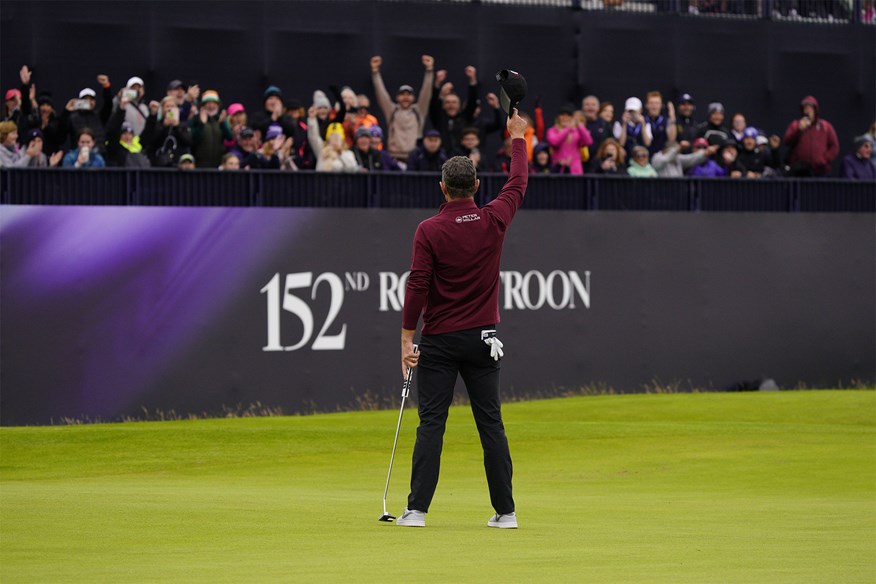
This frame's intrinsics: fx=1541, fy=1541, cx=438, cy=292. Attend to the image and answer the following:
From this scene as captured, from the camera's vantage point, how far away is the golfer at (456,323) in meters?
8.86

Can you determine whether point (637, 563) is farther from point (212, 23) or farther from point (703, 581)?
point (212, 23)

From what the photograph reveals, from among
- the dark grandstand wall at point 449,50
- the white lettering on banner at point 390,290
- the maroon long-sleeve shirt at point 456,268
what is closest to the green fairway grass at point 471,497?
the maroon long-sleeve shirt at point 456,268

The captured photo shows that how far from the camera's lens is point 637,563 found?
7.09 metres

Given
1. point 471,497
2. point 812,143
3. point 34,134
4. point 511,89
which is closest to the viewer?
point 511,89

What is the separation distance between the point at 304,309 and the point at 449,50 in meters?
6.98

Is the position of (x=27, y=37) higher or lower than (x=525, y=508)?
higher

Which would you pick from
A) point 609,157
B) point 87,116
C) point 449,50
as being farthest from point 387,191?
point 449,50

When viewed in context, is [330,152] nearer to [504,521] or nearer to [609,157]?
[609,157]

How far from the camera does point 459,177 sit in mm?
8852

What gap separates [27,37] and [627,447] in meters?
11.8

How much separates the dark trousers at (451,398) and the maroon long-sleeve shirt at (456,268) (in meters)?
0.11

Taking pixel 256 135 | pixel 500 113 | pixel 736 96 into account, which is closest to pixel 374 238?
pixel 256 135

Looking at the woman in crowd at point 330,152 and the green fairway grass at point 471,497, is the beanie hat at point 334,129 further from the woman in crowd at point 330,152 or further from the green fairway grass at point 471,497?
the green fairway grass at point 471,497

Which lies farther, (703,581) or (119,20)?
(119,20)
